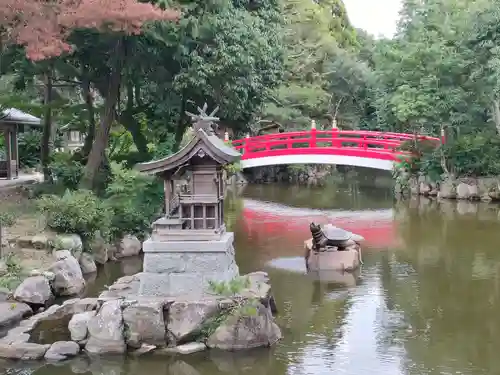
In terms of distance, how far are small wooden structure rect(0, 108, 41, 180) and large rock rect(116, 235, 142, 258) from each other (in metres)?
8.10

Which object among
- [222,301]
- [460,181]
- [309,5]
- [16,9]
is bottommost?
[222,301]

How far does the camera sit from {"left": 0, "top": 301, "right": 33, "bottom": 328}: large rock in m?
10.3

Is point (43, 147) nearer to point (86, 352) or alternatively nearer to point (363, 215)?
point (363, 215)

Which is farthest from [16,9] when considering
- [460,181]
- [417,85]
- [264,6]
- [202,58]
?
[460,181]

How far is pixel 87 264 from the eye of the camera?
14.6 metres

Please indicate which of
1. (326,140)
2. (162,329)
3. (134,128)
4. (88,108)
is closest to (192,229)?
(162,329)

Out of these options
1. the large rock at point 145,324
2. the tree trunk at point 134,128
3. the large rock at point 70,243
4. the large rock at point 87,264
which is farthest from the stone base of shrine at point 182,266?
the tree trunk at point 134,128

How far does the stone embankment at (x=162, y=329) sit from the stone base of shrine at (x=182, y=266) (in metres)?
0.45

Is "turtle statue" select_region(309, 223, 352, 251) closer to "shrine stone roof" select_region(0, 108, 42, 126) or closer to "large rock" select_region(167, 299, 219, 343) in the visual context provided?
"large rock" select_region(167, 299, 219, 343)

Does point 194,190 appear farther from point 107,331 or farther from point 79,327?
point 79,327

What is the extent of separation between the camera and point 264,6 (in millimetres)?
24109

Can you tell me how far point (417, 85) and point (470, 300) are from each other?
1665cm

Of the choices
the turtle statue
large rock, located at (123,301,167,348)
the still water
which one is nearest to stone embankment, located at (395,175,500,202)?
the still water

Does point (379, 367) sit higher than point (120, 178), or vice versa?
point (120, 178)
